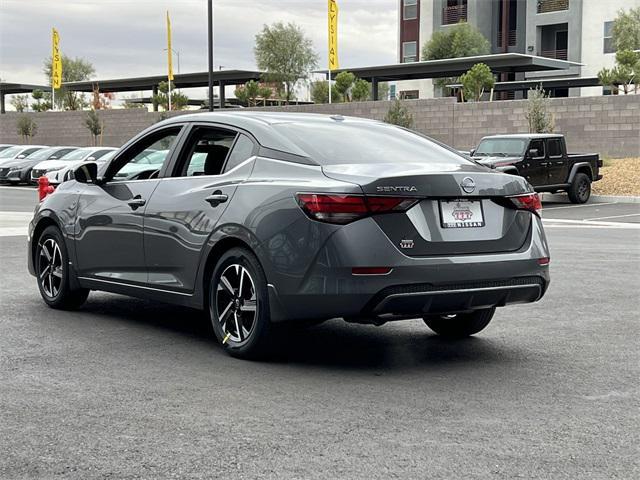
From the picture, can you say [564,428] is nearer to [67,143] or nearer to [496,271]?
[496,271]

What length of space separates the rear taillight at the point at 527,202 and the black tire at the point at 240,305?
1.70 metres

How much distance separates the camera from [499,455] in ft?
14.6

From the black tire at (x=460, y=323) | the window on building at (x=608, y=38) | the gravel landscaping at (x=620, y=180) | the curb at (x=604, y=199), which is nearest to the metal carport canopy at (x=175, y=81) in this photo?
the window on building at (x=608, y=38)

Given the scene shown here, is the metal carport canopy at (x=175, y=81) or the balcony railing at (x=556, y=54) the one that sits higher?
the balcony railing at (x=556, y=54)

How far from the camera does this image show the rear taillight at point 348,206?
592 centimetres

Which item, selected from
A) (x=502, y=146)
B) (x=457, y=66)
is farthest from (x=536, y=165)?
(x=457, y=66)

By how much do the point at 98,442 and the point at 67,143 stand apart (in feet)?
207

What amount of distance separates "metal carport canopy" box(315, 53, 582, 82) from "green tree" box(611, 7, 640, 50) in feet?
21.3

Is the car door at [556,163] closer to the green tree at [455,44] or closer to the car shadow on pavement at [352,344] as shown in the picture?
the car shadow on pavement at [352,344]

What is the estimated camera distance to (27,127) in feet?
214

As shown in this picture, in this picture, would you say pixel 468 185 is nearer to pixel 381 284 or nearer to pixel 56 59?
pixel 381 284

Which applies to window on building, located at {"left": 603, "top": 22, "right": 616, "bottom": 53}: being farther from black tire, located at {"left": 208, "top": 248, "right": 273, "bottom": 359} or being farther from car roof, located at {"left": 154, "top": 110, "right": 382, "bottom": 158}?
black tire, located at {"left": 208, "top": 248, "right": 273, "bottom": 359}

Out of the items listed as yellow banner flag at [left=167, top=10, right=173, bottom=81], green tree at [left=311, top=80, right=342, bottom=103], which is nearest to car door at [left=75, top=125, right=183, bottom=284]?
yellow banner flag at [left=167, top=10, right=173, bottom=81]

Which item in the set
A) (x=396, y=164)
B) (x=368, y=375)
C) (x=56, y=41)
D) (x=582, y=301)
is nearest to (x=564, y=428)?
(x=368, y=375)
